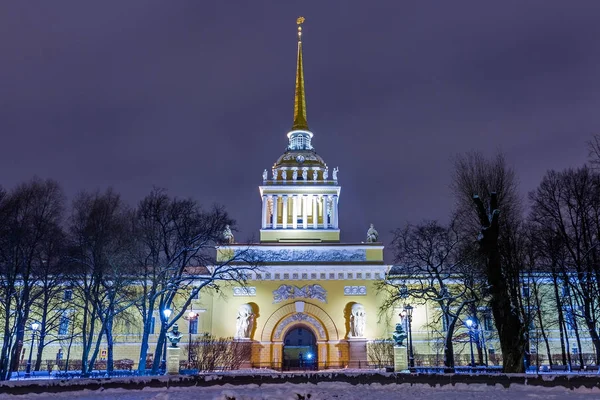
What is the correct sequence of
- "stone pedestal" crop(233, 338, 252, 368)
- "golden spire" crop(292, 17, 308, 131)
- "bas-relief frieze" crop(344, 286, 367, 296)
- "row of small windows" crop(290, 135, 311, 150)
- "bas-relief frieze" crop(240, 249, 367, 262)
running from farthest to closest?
1. "golden spire" crop(292, 17, 308, 131)
2. "row of small windows" crop(290, 135, 311, 150)
3. "bas-relief frieze" crop(240, 249, 367, 262)
4. "bas-relief frieze" crop(344, 286, 367, 296)
5. "stone pedestal" crop(233, 338, 252, 368)

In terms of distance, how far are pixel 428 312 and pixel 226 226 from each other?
19330mm

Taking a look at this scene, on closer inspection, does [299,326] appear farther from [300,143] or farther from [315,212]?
[300,143]

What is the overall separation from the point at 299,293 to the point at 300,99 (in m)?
21.3

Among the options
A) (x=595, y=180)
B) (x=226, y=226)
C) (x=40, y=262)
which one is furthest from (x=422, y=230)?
(x=40, y=262)

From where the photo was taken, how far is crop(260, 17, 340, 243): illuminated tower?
46.3 metres

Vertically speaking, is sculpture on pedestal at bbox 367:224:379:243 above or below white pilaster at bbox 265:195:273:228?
below

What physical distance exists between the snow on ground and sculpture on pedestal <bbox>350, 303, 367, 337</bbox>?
1977 centimetres

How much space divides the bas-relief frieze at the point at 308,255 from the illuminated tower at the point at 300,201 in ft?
6.98

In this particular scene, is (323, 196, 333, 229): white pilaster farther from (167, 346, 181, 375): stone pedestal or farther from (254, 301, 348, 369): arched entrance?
(167, 346, 181, 375): stone pedestal

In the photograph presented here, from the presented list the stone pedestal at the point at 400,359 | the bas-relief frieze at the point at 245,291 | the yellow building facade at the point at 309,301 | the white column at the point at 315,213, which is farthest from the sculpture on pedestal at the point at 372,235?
the stone pedestal at the point at 400,359

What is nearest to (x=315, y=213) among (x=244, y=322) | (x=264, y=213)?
(x=264, y=213)

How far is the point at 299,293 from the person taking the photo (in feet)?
136

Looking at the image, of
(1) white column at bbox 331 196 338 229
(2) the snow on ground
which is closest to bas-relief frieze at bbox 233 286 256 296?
(1) white column at bbox 331 196 338 229

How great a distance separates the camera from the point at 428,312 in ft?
139
